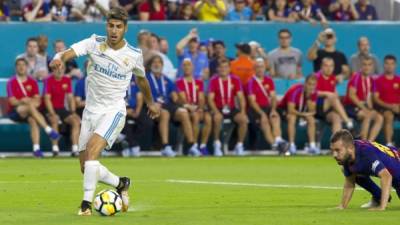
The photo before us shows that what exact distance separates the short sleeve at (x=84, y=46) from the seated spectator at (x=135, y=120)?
12098mm

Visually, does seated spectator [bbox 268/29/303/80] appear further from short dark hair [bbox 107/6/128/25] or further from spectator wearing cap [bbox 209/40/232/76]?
short dark hair [bbox 107/6/128/25]

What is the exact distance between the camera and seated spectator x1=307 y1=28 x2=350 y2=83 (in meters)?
27.4

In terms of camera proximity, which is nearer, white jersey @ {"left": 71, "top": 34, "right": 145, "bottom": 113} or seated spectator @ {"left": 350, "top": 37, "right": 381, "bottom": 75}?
white jersey @ {"left": 71, "top": 34, "right": 145, "bottom": 113}

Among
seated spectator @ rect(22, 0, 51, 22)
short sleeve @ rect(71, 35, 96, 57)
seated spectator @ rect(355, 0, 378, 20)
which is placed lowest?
seated spectator @ rect(355, 0, 378, 20)

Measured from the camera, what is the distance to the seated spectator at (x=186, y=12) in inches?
1131

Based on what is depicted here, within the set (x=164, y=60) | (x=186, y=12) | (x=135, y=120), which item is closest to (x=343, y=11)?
(x=186, y=12)

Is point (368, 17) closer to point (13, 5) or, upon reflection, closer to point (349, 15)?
point (349, 15)

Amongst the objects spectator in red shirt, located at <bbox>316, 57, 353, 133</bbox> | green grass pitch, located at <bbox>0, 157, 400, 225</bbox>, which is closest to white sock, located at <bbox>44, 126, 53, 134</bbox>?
green grass pitch, located at <bbox>0, 157, 400, 225</bbox>

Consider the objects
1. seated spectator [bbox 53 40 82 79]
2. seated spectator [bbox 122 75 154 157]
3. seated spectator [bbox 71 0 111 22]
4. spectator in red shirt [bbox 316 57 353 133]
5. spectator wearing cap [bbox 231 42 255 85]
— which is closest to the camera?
seated spectator [bbox 122 75 154 157]

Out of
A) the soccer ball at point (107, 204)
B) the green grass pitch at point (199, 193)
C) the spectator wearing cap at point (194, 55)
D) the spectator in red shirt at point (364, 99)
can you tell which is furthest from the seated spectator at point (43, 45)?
the soccer ball at point (107, 204)

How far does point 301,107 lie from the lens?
26.7 metres

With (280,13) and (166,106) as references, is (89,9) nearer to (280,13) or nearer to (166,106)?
(166,106)

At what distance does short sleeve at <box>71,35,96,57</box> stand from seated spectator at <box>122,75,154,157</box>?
476 inches

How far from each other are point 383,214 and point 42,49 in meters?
14.1
